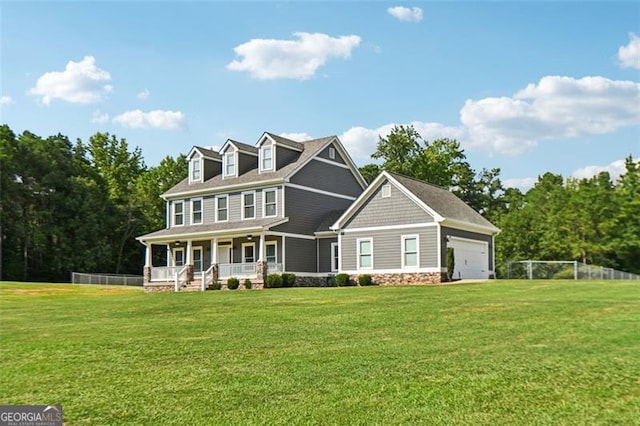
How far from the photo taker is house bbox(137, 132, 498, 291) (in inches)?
1205

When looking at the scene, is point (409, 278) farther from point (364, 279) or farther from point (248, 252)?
point (248, 252)

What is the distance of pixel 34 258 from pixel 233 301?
37033 millimetres

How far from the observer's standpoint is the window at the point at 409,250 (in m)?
30.2

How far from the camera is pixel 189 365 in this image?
977 cm

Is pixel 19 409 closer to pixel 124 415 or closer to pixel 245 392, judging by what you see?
pixel 124 415

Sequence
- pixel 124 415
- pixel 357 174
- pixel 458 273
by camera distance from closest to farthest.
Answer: pixel 124 415 < pixel 458 273 < pixel 357 174

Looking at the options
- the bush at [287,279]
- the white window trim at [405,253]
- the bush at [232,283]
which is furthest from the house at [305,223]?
the bush at [287,279]

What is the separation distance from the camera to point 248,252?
3728cm

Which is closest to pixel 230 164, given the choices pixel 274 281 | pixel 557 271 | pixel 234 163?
pixel 234 163

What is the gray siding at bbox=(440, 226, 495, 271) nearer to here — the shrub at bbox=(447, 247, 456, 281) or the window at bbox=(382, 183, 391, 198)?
the shrub at bbox=(447, 247, 456, 281)

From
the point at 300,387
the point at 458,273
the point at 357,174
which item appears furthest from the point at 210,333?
the point at 357,174

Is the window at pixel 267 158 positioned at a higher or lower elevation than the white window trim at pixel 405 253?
higher

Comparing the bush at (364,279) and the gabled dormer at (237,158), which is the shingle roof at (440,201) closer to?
the bush at (364,279)

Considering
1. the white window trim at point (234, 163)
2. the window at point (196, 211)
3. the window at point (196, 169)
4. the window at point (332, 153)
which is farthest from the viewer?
the window at point (196, 169)
